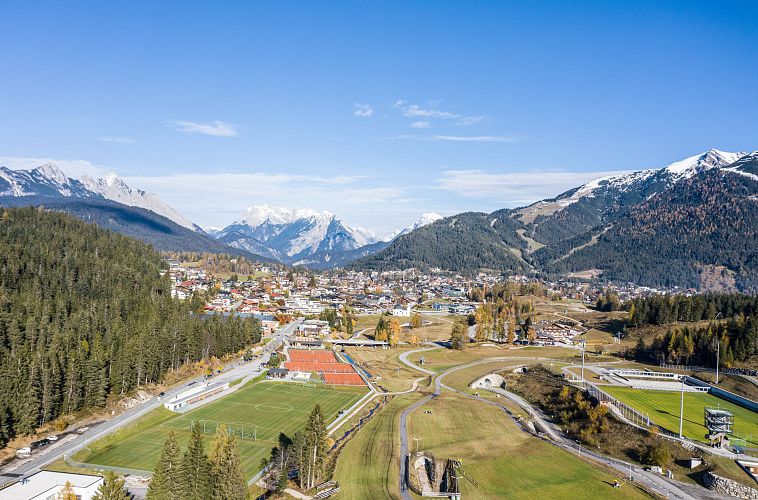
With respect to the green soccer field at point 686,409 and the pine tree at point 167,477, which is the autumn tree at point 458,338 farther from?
the pine tree at point 167,477

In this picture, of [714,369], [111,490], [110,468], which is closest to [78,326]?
[110,468]

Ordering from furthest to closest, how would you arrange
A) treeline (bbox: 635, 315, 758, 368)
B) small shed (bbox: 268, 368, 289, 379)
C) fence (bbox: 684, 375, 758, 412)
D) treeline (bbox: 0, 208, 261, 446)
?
1. treeline (bbox: 635, 315, 758, 368)
2. small shed (bbox: 268, 368, 289, 379)
3. fence (bbox: 684, 375, 758, 412)
4. treeline (bbox: 0, 208, 261, 446)

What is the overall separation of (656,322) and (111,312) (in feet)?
355

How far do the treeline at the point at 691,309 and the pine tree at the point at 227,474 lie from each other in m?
110

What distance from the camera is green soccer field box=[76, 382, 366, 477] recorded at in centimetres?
5059

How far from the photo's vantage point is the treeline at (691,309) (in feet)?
399

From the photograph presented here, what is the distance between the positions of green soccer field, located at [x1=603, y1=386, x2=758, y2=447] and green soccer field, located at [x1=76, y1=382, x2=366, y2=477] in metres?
A: 36.1

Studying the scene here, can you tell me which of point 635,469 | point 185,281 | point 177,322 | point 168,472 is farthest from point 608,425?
point 185,281

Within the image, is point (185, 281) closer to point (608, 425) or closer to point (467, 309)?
point (467, 309)

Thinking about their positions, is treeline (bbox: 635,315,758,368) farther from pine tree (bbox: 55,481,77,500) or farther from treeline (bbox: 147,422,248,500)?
pine tree (bbox: 55,481,77,500)

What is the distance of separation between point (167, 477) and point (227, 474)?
3.77 m

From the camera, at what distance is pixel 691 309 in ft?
405

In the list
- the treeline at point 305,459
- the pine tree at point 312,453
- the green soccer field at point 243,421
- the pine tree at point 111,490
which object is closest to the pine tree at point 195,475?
the pine tree at point 111,490

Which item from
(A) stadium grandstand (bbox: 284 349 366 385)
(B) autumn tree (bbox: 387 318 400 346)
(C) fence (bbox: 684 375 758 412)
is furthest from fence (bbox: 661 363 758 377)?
(A) stadium grandstand (bbox: 284 349 366 385)
